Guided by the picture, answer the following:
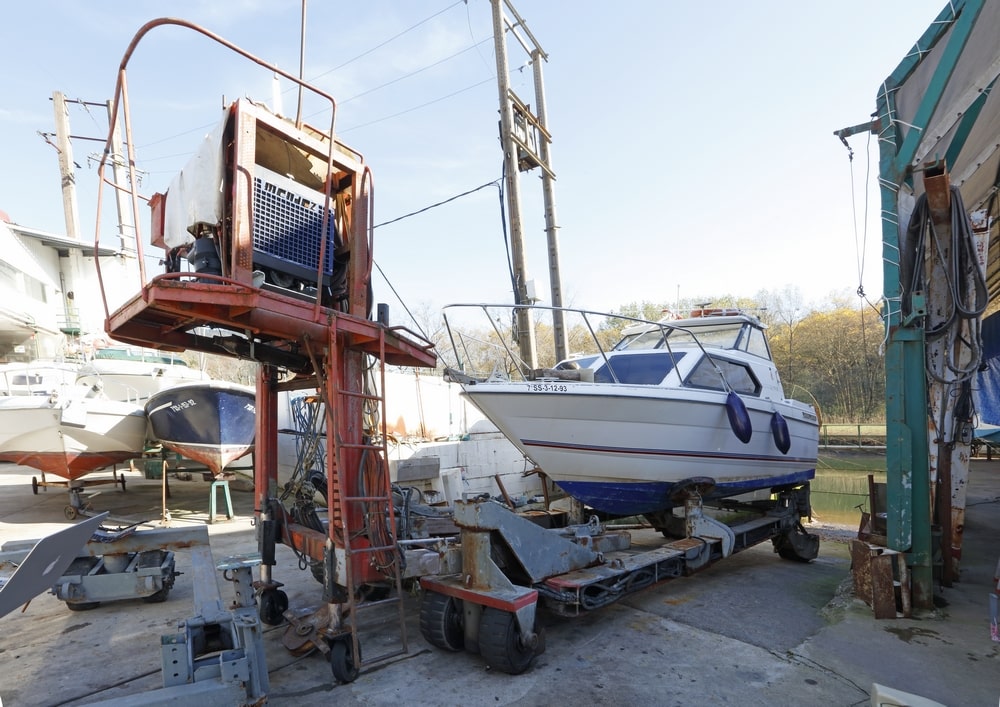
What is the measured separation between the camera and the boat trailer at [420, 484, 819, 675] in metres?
3.58

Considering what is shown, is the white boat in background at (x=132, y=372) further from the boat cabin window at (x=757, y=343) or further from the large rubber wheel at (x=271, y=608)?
the boat cabin window at (x=757, y=343)

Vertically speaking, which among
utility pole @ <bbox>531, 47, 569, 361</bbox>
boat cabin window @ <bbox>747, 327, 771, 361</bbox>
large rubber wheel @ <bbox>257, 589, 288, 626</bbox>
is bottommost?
large rubber wheel @ <bbox>257, 589, 288, 626</bbox>

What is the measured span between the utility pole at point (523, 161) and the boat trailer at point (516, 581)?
3.59 m

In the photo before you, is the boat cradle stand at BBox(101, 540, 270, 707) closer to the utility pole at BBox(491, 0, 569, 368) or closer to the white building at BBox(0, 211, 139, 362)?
the utility pole at BBox(491, 0, 569, 368)

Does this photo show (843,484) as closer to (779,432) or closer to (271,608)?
(779,432)

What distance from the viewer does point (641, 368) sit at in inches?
237

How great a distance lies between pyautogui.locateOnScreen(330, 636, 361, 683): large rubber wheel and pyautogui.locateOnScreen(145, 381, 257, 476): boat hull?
6.56 metres

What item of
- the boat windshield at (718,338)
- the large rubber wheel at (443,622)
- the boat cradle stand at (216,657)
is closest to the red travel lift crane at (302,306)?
the large rubber wheel at (443,622)

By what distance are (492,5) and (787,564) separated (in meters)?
8.88

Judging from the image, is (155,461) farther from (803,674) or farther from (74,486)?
(803,674)

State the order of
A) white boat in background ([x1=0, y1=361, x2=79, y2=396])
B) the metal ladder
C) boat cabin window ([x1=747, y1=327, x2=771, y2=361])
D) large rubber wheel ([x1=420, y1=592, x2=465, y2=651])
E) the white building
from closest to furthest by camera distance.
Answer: the metal ladder < large rubber wheel ([x1=420, y1=592, x2=465, y2=651]) < boat cabin window ([x1=747, y1=327, x2=771, y2=361]) < white boat in background ([x1=0, y1=361, x2=79, y2=396]) < the white building

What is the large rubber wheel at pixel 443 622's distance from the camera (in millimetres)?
3846

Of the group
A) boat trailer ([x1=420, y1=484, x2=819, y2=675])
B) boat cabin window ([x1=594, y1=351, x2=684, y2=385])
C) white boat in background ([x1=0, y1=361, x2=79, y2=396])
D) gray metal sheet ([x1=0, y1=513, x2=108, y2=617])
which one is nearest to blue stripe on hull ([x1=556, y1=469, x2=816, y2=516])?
boat trailer ([x1=420, y1=484, x2=819, y2=675])

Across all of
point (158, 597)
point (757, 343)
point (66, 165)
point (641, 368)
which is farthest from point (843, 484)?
point (66, 165)
